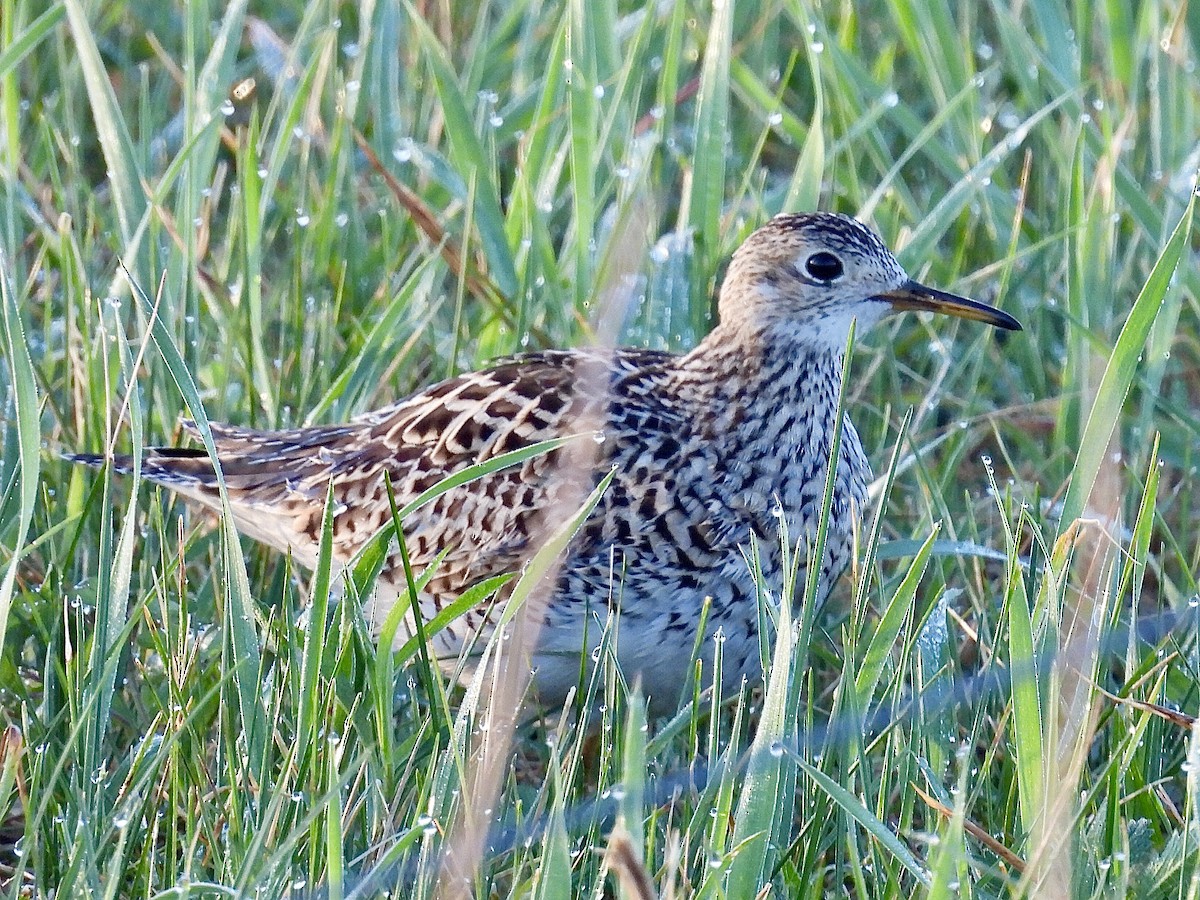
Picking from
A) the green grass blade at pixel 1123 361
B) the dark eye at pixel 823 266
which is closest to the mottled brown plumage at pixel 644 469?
the dark eye at pixel 823 266

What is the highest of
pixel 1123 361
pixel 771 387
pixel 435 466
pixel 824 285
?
pixel 824 285

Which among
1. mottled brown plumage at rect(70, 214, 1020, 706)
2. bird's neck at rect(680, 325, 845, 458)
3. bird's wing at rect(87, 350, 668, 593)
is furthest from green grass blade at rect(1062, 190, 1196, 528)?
bird's wing at rect(87, 350, 668, 593)

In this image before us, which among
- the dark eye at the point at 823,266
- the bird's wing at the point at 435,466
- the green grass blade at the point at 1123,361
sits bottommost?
the bird's wing at the point at 435,466

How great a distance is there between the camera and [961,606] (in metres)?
4.46

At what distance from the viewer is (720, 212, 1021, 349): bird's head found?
4156 mm

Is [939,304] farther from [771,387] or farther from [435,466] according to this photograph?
[435,466]

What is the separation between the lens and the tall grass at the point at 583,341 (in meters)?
3.01

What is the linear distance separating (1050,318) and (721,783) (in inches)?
109

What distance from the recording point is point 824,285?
4.20m

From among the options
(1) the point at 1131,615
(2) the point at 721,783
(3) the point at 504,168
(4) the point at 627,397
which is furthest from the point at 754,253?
(3) the point at 504,168

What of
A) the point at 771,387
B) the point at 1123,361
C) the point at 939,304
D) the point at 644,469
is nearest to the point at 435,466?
the point at 644,469

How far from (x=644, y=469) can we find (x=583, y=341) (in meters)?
0.90

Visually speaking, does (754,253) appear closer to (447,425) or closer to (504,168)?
(447,425)

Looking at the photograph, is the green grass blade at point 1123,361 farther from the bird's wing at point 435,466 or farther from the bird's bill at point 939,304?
the bird's wing at point 435,466
